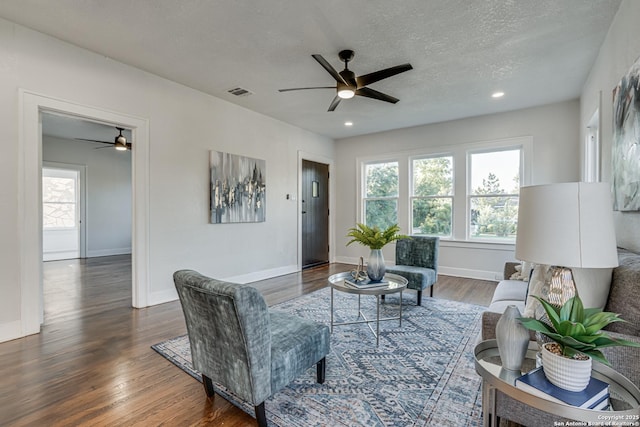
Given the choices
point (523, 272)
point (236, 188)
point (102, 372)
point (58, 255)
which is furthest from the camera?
point (58, 255)

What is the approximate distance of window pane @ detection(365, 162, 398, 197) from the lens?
20.0 feet

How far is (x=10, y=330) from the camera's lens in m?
2.66

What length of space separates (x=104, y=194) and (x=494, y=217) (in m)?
8.60

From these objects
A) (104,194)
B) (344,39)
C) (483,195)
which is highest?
(344,39)

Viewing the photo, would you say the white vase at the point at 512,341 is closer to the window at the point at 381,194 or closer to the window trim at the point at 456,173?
the window trim at the point at 456,173

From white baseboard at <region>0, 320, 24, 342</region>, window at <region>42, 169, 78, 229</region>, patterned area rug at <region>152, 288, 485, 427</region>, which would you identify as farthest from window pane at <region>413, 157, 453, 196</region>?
window at <region>42, 169, 78, 229</region>

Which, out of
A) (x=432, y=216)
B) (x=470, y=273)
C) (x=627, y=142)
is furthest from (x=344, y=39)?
(x=470, y=273)

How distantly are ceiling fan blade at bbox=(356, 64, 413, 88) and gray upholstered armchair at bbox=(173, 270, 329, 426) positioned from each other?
2.33 m

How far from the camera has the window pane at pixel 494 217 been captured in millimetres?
4859

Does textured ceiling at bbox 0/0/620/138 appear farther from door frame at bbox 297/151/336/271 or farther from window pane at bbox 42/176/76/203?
window pane at bbox 42/176/76/203

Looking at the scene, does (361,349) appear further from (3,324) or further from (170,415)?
(3,324)

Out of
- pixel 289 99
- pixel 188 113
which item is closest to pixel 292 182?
pixel 289 99

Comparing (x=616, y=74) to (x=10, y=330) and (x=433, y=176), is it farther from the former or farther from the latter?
(x=10, y=330)

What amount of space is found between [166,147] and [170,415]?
304 centimetres
